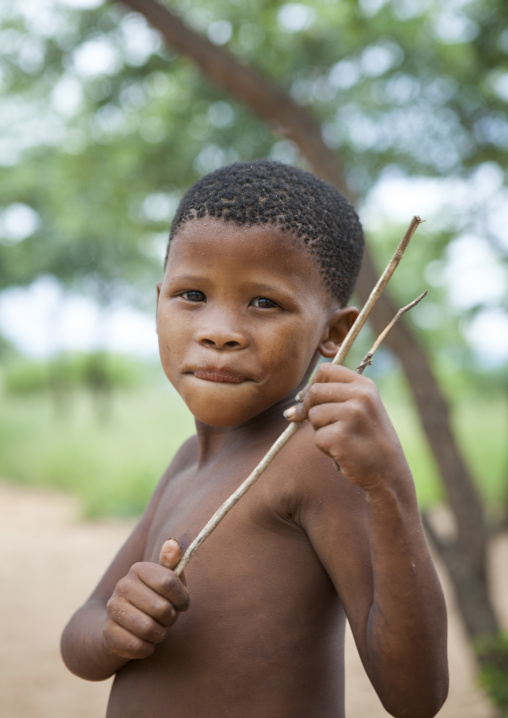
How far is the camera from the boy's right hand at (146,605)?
107cm

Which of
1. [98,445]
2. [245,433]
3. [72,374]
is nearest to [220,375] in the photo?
[245,433]

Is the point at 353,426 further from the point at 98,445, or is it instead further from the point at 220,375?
the point at 98,445

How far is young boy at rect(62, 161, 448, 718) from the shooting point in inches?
38.8

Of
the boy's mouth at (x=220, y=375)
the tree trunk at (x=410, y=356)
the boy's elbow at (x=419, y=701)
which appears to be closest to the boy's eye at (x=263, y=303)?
the boy's mouth at (x=220, y=375)

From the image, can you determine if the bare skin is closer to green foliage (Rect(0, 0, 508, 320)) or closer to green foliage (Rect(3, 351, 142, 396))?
green foliage (Rect(0, 0, 508, 320))

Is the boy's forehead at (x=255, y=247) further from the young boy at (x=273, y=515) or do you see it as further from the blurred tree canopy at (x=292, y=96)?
the blurred tree canopy at (x=292, y=96)

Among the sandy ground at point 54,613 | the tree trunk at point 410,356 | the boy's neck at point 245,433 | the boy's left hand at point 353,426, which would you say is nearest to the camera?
the boy's left hand at point 353,426

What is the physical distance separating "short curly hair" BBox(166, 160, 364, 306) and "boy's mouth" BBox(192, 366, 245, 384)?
25 centimetres

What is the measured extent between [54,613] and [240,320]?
5.79 m

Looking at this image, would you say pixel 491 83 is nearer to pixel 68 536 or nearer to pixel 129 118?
pixel 129 118

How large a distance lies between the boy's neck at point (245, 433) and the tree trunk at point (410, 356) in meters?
2.84

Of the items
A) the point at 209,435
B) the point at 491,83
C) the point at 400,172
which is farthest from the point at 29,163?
the point at 209,435

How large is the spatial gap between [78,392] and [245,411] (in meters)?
16.0

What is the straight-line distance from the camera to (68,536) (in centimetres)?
852
